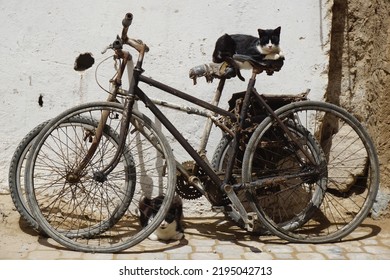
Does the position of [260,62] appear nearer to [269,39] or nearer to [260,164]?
[269,39]

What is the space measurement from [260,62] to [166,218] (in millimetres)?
1362

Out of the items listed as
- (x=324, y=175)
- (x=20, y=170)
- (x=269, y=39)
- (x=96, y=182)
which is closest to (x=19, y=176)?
(x=20, y=170)

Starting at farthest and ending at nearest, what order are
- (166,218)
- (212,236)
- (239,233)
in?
(239,233), (212,236), (166,218)

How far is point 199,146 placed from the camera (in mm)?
5289

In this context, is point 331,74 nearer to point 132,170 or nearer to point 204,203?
point 204,203

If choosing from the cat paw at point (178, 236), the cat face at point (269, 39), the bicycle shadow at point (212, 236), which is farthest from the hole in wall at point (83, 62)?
the cat paw at point (178, 236)

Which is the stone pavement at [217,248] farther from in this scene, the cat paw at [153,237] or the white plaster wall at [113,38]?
the white plaster wall at [113,38]

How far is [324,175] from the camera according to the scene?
17.1ft

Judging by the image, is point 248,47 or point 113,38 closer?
point 248,47

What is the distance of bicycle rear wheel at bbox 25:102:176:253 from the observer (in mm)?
4832

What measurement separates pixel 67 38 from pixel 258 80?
1587 millimetres

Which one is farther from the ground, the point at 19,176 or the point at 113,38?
the point at 113,38

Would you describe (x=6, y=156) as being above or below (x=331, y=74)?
below
